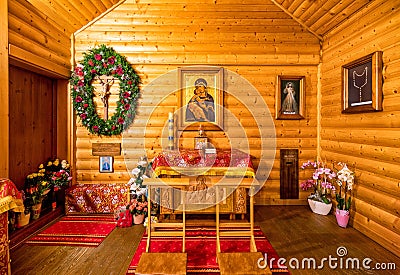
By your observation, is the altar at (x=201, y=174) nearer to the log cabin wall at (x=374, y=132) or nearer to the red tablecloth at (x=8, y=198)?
the log cabin wall at (x=374, y=132)

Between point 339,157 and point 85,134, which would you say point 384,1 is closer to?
point 339,157

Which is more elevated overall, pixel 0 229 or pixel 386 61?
pixel 386 61

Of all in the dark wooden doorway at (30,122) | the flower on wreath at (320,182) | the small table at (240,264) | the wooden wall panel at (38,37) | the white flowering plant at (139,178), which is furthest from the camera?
the flower on wreath at (320,182)

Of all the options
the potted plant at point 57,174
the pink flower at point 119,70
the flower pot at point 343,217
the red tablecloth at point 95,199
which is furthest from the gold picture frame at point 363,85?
the potted plant at point 57,174

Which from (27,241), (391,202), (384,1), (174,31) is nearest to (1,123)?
(27,241)

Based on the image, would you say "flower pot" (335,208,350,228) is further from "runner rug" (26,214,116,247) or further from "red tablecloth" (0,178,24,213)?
"red tablecloth" (0,178,24,213)

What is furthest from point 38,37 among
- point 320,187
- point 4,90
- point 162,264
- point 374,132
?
point 320,187

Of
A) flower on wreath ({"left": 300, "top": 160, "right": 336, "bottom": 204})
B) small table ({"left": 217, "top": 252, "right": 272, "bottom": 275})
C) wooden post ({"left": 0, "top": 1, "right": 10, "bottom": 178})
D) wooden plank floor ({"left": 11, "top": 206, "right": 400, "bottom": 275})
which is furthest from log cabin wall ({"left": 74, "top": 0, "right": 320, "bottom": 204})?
small table ({"left": 217, "top": 252, "right": 272, "bottom": 275})

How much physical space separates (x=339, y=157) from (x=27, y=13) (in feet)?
18.0

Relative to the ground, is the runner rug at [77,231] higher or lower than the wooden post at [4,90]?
lower

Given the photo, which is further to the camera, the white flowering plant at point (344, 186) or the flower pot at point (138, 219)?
the flower pot at point (138, 219)

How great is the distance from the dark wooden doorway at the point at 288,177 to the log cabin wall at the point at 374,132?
32.9 inches

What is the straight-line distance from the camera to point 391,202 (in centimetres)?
342

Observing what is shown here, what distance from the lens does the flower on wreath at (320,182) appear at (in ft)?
15.3
